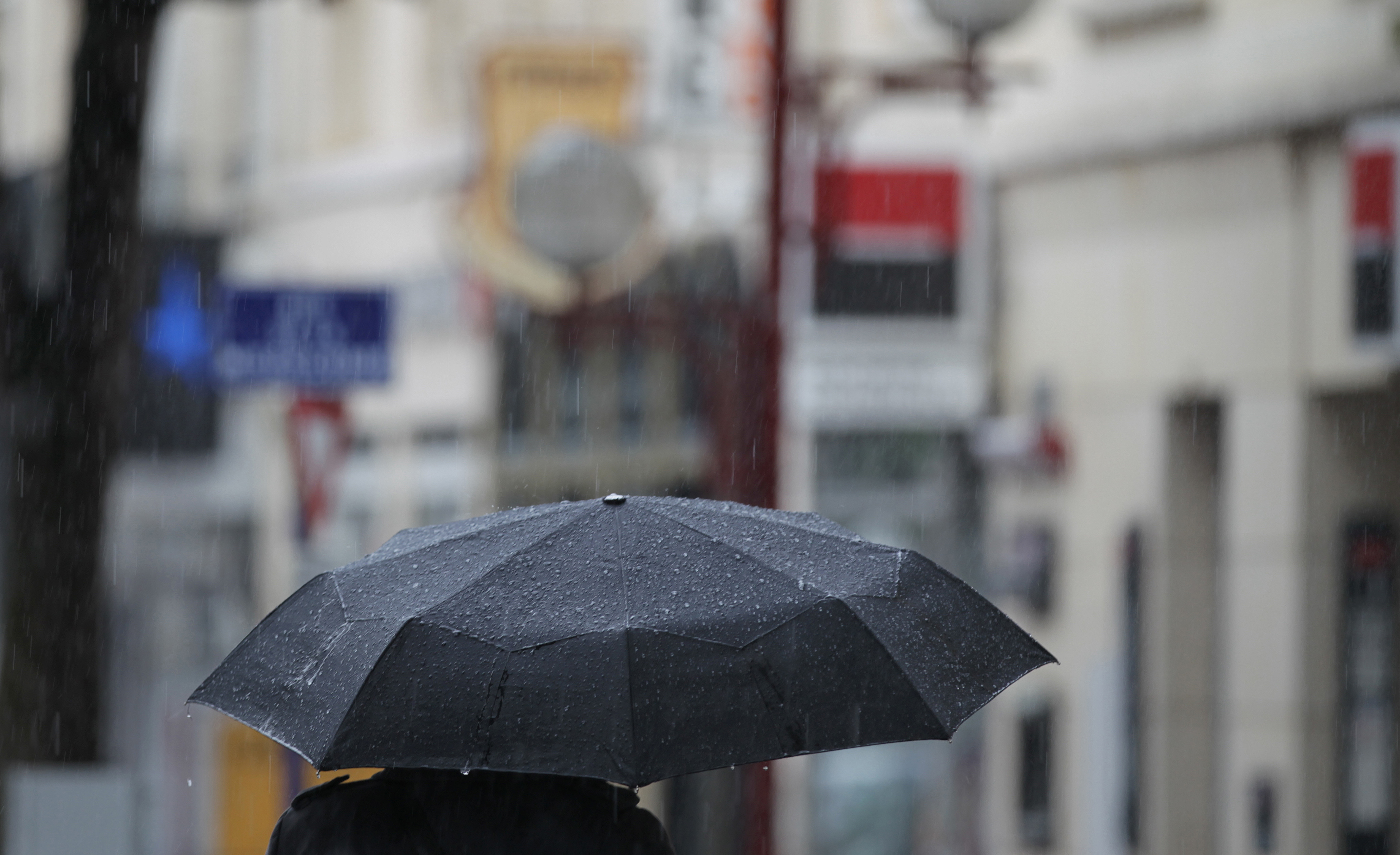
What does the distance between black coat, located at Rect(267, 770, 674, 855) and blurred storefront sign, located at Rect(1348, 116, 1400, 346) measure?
877 cm

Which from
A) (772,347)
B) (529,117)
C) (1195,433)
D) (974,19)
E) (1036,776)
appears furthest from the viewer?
(529,117)

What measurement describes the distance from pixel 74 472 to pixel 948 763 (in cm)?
874

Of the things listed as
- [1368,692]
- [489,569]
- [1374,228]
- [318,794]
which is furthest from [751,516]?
[1368,692]

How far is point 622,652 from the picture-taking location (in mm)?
2863

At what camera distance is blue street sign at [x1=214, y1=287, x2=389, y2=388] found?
30.7 ft

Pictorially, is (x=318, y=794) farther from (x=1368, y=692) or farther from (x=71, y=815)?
(x=1368, y=692)

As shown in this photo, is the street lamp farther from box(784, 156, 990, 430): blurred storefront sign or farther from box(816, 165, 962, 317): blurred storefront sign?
box(816, 165, 962, 317): blurred storefront sign

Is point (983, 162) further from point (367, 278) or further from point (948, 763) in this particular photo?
point (367, 278)

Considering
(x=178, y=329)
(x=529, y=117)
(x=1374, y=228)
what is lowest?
(x=178, y=329)

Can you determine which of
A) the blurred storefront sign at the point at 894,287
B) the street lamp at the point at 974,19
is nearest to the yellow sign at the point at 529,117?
the blurred storefront sign at the point at 894,287

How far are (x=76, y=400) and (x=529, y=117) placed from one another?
9231 millimetres

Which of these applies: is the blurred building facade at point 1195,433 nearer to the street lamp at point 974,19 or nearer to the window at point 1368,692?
the window at point 1368,692

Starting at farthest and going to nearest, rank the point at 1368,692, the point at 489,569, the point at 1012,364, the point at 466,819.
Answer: the point at 1012,364 → the point at 1368,692 → the point at 489,569 → the point at 466,819

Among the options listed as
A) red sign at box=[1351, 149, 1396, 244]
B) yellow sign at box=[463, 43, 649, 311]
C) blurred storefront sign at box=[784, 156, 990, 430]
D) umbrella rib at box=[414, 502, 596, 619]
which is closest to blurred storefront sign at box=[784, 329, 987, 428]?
blurred storefront sign at box=[784, 156, 990, 430]
